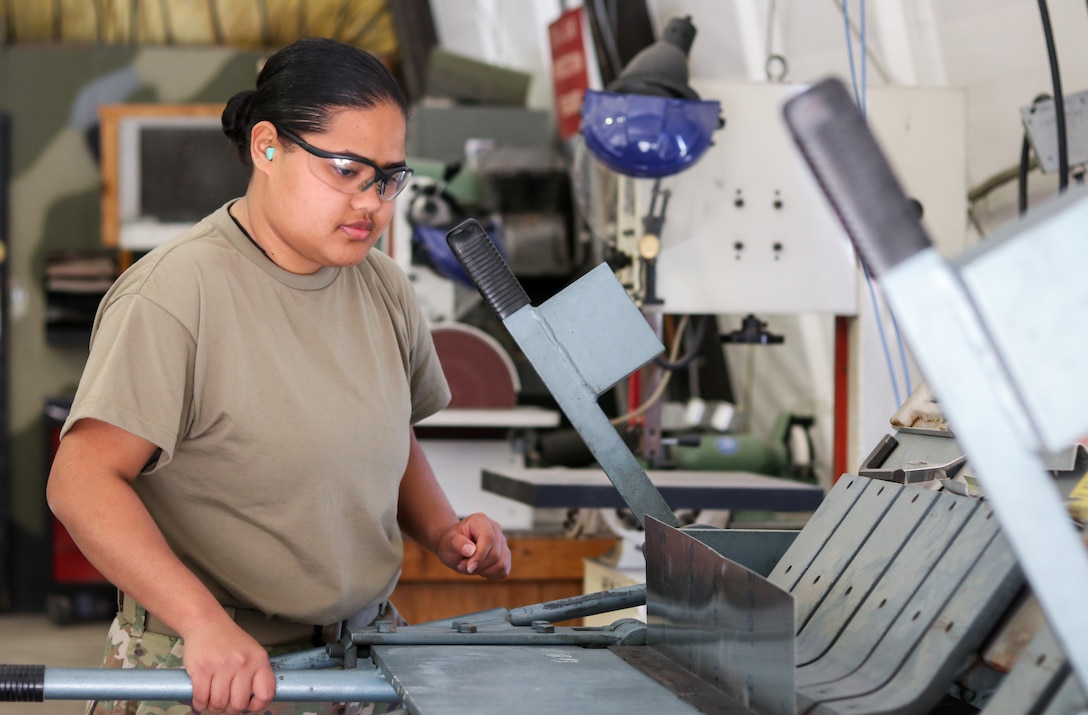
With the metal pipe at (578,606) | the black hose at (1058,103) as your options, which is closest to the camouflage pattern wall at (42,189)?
the black hose at (1058,103)

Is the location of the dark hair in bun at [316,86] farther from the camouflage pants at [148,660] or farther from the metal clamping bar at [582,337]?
the camouflage pants at [148,660]

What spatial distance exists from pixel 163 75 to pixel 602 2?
2207mm

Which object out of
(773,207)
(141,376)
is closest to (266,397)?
(141,376)

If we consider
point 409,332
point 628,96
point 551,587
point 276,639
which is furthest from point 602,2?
point 276,639

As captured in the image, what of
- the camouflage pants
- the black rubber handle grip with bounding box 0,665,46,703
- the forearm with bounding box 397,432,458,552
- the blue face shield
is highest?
the blue face shield

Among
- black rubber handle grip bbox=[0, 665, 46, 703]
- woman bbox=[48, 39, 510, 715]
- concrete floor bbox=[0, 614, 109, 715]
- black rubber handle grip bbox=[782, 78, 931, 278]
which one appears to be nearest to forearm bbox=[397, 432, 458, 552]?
woman bbox=[48, 39, 510, 715]

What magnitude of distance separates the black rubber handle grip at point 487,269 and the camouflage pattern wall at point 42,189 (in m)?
4.41

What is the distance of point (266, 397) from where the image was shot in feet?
4.12

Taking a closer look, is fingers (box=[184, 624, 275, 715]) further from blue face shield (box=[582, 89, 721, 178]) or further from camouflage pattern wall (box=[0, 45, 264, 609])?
camouflage pattern wall (box=[0, 45, 264, 609])

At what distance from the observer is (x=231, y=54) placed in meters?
5.35

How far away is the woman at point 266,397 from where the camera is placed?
1162 mm

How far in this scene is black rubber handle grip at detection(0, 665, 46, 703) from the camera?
3.08 feet

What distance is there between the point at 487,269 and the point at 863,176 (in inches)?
25.0

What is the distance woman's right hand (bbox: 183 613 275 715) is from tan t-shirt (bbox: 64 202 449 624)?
0.76 ft
